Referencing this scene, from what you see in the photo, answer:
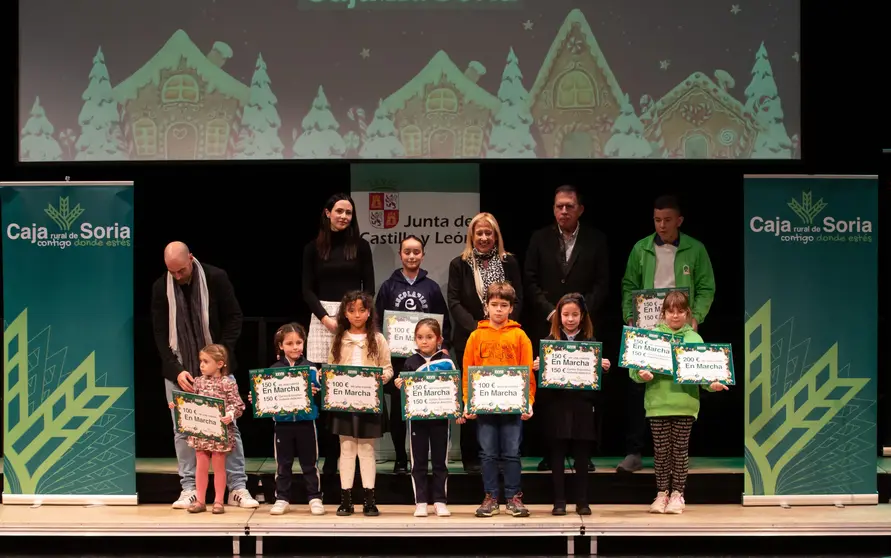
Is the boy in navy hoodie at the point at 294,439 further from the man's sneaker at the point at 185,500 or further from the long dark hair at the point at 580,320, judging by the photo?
the long dark hair at the point at 580,320

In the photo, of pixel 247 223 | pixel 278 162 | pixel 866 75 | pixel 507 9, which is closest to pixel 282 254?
pixel 247 223

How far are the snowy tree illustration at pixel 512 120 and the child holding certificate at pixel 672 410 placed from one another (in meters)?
1.35

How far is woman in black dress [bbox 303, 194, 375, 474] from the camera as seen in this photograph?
22.0 ft

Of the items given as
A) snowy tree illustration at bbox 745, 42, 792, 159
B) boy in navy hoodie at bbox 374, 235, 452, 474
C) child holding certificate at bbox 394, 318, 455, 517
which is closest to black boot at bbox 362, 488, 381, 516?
child holding certificate at bbox 394, 318, 455, 517

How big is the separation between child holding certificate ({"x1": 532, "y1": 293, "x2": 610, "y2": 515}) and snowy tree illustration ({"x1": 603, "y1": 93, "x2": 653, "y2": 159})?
1107 mm

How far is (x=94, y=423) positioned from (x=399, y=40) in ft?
9.77

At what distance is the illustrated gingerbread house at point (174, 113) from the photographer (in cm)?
702

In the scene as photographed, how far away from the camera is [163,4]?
7.06 meters

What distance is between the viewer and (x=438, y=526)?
6.14 meters

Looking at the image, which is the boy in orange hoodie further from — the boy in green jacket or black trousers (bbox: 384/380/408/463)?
the boy in green jacket

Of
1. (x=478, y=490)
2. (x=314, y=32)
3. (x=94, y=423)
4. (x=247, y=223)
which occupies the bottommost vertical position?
(x=478, y=490)

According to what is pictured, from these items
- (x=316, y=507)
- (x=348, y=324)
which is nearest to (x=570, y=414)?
(x=348, y=324)

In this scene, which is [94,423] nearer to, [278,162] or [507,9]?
[278,162]

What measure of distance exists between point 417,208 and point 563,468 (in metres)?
1.99
